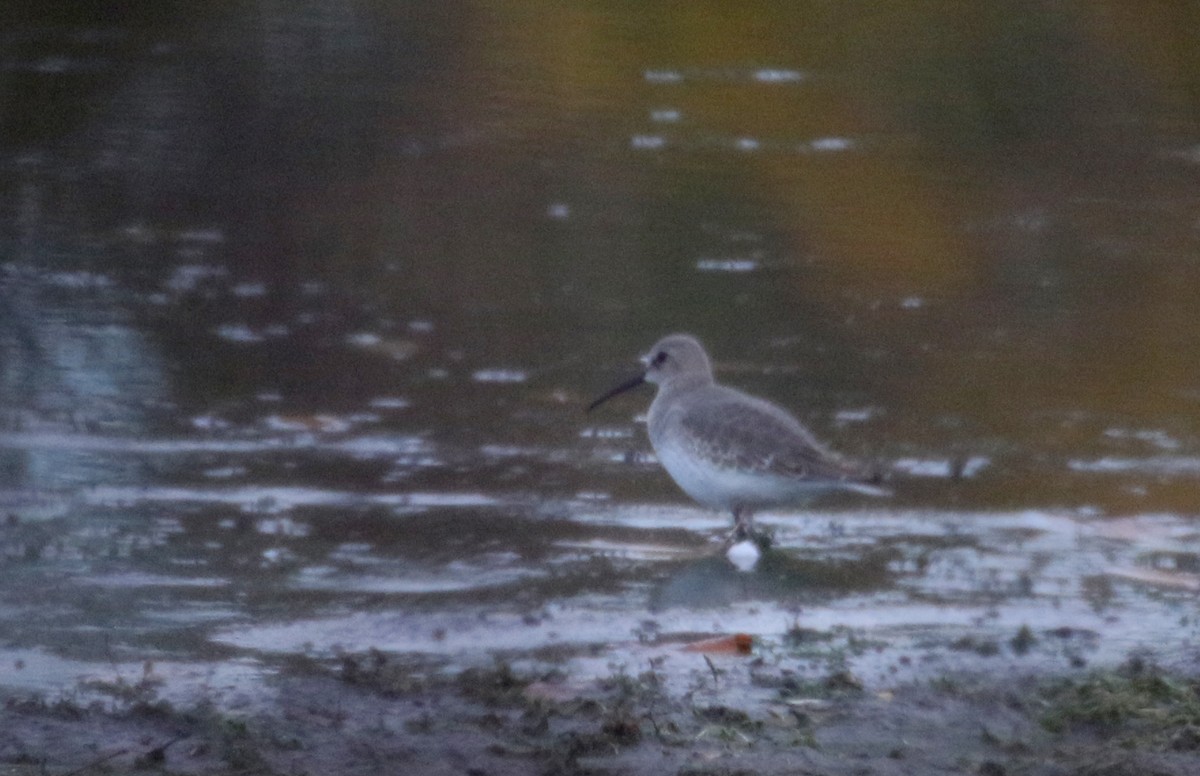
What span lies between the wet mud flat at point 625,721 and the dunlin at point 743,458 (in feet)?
4.95

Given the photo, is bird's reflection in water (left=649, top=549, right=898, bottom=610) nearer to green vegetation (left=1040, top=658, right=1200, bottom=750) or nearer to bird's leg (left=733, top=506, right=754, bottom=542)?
bird's leg (left=733, top=506, right=754, bottom=542)

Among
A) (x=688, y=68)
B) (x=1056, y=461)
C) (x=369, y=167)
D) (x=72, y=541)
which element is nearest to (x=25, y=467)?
(x=72, y=541)

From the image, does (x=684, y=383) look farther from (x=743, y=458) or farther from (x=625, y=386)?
(x=743, y=458)

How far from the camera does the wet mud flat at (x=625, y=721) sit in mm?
4387

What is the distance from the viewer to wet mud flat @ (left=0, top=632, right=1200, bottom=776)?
14.4 feet

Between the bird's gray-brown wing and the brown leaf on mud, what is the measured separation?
4.69 ft

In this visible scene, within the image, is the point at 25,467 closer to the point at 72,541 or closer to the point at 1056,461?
the point at 72,541

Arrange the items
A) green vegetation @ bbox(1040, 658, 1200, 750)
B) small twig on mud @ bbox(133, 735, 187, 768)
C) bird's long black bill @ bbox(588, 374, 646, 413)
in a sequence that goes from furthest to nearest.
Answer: bird's long black bill @ bbox(588, 374, 646, 413) → green vegetation @ bbox(1040, 658, 1200, 750) → small twig on mud @ bbox(133, 735, 187, 768)

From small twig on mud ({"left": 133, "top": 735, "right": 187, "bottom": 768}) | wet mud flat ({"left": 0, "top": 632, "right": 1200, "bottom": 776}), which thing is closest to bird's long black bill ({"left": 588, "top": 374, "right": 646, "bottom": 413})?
wet mud flat ({"left": 0, "top": 632, "right": 1200, "bottom": 776})

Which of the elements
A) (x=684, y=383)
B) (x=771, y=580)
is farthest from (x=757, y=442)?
(x=684, y=383)

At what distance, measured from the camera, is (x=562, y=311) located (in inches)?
389

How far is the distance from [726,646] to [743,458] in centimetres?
151

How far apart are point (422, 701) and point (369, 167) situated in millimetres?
8337

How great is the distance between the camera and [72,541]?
639 centimetres
